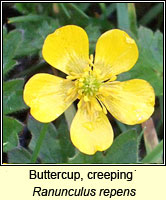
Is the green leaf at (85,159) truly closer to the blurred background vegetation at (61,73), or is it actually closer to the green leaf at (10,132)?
the blurred background vegetation at (61,73)

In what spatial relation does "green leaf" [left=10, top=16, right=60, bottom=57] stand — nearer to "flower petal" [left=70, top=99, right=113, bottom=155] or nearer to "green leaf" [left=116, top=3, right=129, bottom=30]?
"green leaf" [left=116, top=3, right=129, bottom=30]

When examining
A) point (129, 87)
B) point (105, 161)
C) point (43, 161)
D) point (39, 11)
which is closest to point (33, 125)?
point (43, 161)

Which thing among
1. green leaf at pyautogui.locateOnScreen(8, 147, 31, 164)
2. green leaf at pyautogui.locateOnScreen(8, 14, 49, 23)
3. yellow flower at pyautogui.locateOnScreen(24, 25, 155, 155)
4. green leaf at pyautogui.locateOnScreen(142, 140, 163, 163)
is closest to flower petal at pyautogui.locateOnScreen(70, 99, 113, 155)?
yellow flower at pyautogui.locateOnScreen(24, 25, 155, 155)

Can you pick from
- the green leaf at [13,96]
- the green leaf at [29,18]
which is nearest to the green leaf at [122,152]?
the green leaf at [13,96]

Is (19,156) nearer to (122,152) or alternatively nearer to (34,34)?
(122,152)

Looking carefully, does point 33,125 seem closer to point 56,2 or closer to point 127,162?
point 127,162

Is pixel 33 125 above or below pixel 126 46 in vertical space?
below
